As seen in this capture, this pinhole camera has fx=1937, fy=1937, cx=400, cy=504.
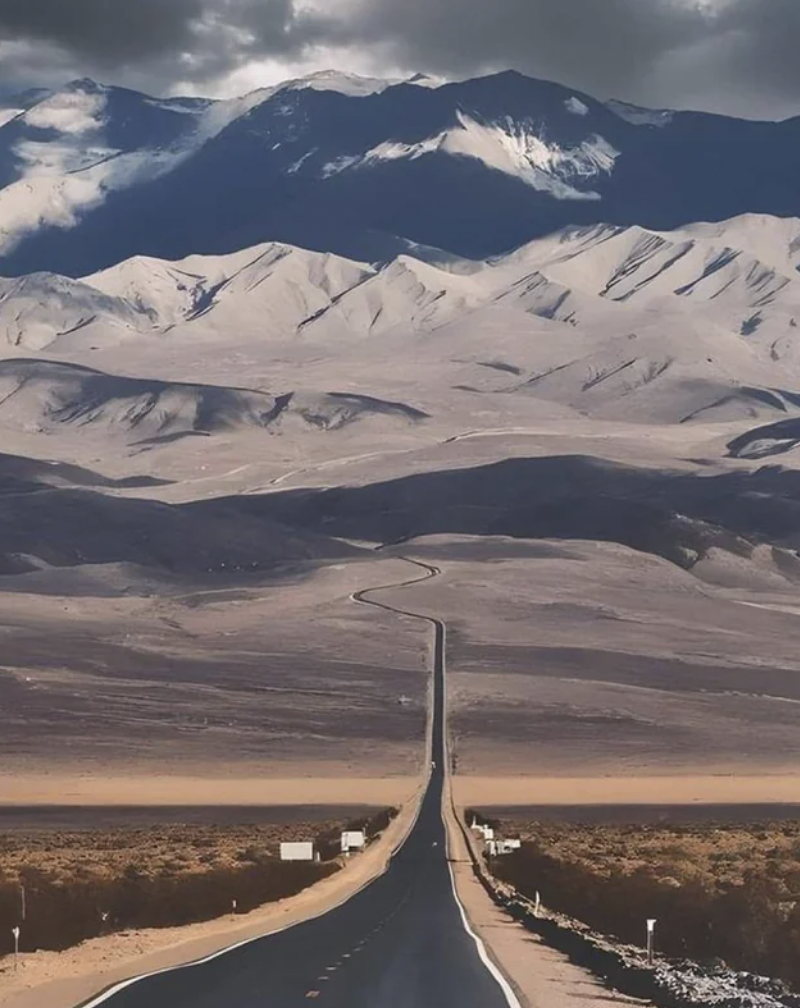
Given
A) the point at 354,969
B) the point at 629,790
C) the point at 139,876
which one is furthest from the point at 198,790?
the point at 354,969

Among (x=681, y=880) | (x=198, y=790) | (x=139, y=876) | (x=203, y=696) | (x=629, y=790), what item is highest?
(x=203, y=696)

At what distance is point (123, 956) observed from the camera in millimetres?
27156

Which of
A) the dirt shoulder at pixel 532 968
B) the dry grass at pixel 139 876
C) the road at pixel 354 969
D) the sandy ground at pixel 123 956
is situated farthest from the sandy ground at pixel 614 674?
the road at pixel 354 969

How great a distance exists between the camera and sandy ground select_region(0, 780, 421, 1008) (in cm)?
2316

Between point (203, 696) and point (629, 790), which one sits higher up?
point (203, 696)

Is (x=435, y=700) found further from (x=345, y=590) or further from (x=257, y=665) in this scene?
(x=345, y=590)

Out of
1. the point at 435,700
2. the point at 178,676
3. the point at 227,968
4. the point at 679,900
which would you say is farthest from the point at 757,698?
the point at 227,968

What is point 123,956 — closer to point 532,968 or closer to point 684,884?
point 532,968

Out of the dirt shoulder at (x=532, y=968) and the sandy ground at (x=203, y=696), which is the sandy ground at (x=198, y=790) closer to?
the sandy ground at (x=203, y=696)

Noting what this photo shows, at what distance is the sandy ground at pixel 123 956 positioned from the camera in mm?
23156

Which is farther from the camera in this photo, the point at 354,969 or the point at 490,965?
the point at 490,965

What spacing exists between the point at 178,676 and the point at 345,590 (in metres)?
58.8

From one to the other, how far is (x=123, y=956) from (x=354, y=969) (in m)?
3.59

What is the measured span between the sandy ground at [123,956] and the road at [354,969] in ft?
1.72
